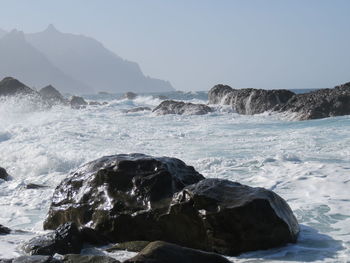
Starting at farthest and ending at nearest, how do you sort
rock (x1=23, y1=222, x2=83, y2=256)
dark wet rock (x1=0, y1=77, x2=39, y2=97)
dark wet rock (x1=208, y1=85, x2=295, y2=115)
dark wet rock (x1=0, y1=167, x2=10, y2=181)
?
1. dark wet rock (x1=0, y1=77, x2=39, y2=97)
2. dark wet rock (x1=208, y1=85, x2=295, y2=115)
3. dark wet rock (x1=0, y1=167, x2=10, y2=181)
4. rock (x1=23, y1=222, x2=83, y2=256)

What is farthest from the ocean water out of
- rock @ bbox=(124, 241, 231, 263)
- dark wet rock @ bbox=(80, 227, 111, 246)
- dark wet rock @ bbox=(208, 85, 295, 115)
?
dark wet rock @ bbox=(208, 85, 295, 115)

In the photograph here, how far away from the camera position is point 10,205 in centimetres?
698

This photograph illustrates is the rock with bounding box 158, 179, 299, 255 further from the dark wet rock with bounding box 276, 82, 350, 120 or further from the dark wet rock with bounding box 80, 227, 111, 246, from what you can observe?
the dark wet rock with bounding box 276, 82, 350, 120

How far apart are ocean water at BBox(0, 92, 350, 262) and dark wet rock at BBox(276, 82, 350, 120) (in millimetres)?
975

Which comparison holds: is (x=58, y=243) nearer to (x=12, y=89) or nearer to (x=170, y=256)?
(x=170, y=256)

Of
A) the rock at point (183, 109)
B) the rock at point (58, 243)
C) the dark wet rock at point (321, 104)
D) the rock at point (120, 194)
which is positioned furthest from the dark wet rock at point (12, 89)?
the rock at point (58, 243)

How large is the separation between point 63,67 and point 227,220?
183918 millimetres

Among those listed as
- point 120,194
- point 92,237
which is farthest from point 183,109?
point 92,237

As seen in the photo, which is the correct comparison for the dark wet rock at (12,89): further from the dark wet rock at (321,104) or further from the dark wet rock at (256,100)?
the dark wet rock at (321,104)

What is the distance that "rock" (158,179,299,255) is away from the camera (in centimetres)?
435

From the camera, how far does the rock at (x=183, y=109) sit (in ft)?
77.2

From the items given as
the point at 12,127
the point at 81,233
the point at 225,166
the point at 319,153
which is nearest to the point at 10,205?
the point at 81,233

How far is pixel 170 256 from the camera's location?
358 cm

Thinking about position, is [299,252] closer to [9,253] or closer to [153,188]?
[153,188]
